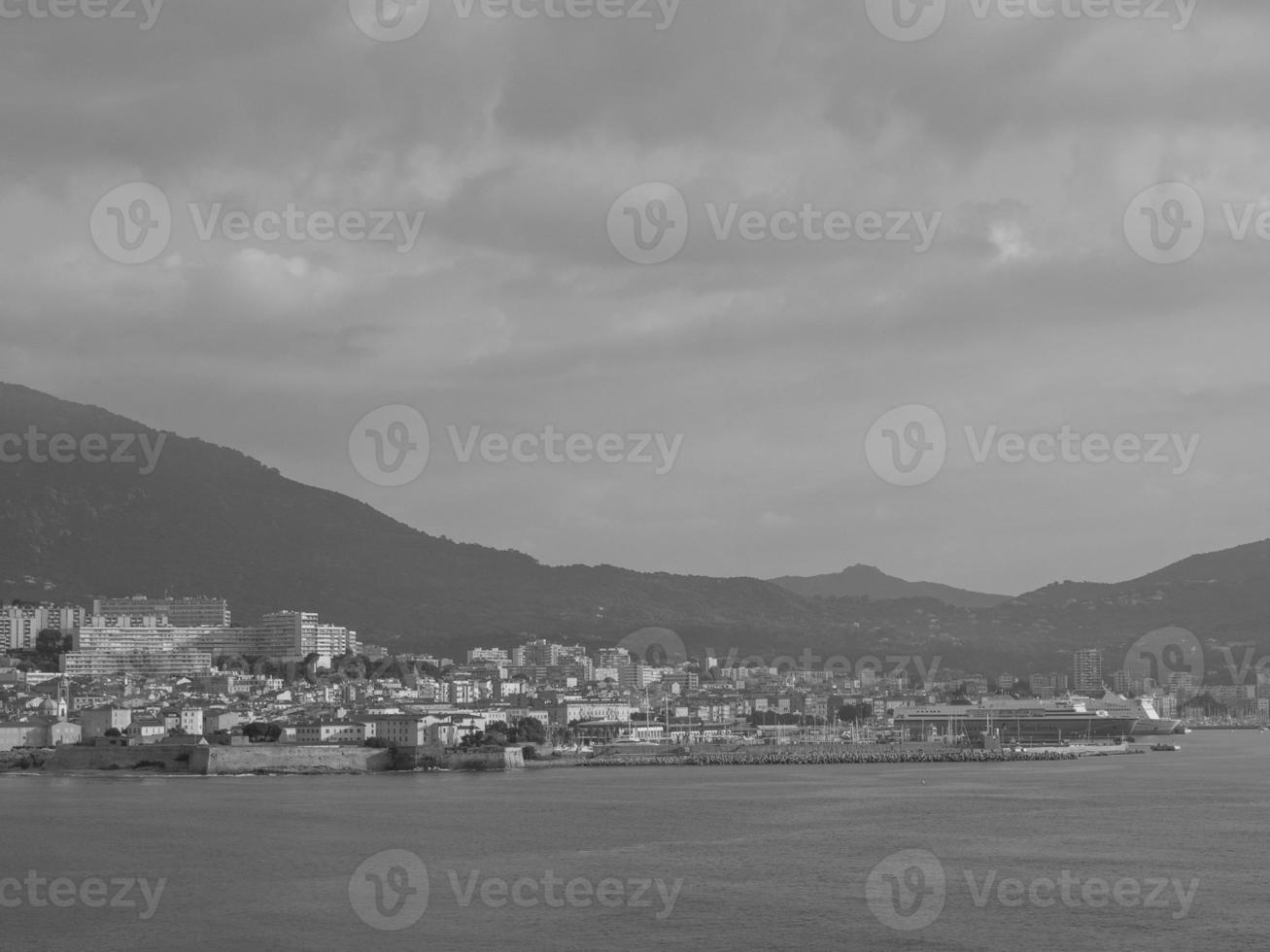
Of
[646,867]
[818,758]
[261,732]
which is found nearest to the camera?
[646,867]

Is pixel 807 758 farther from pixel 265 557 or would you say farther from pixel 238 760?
pixel 265 557

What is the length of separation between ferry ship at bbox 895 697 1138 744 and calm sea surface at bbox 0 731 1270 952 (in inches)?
1404

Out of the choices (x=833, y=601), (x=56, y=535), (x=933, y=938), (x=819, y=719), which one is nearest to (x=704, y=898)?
(x=933, y=938)

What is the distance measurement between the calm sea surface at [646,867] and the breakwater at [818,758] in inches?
604

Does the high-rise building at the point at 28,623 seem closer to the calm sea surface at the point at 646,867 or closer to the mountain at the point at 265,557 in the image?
the mountain at the point at 265,557

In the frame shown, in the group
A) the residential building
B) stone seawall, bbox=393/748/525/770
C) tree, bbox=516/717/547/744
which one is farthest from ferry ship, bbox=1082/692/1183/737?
the residential building

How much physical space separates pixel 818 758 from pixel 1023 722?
75.2 ft

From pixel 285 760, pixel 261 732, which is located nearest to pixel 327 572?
pixel 261 732

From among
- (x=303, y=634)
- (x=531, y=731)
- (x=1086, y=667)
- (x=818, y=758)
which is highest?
(x=303, y=634)

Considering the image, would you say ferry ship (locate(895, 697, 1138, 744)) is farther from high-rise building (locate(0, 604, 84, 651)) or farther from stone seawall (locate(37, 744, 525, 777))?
high-rise building (locate(0, 604, 84, 651))

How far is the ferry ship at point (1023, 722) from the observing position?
76.0 meters

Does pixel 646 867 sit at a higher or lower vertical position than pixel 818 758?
lower

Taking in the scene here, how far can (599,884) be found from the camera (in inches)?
885

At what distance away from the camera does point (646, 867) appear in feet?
79.6
